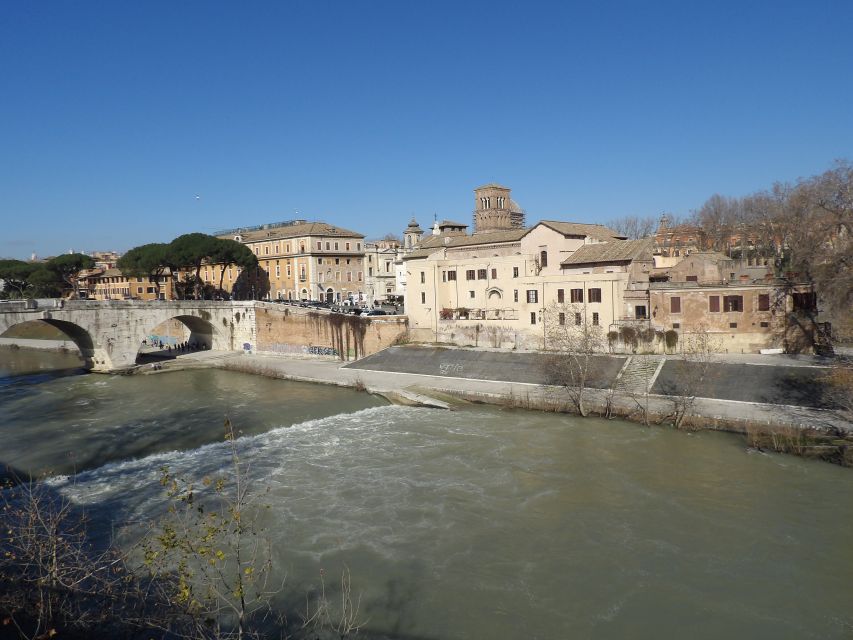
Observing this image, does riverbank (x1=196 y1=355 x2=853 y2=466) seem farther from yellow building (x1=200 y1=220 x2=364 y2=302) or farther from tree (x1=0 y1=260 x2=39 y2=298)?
tree (x1=0 y1=260 x2=39 y2=298)

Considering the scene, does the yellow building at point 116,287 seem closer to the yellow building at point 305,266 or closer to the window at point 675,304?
the yellow building at point 305,266

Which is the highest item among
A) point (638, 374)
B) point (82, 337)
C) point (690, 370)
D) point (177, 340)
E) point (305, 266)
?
point (305, 266)

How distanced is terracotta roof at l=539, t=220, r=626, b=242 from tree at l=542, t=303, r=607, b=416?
4.77 meters

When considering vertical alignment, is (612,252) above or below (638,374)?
above

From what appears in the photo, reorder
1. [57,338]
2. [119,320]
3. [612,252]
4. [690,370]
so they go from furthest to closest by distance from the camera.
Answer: [57,338]
[119,320]
[612,252]
[690,370]

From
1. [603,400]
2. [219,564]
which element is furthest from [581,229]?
[219,564]

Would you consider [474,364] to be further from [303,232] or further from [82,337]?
[303,232]

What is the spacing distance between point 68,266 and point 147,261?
587 inches

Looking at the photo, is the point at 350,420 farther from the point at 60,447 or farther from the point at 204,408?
the point at 60,447

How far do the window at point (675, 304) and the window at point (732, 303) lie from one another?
79.0 inches

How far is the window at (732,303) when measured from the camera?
28.7 meters

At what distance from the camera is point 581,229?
3656 centimetres

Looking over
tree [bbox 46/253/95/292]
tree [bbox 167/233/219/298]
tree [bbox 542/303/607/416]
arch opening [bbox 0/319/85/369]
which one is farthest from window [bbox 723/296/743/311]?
tree [bbox 46/253/95/292]

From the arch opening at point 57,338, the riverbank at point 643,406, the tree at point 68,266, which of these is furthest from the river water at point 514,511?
the tree at point 68,266
